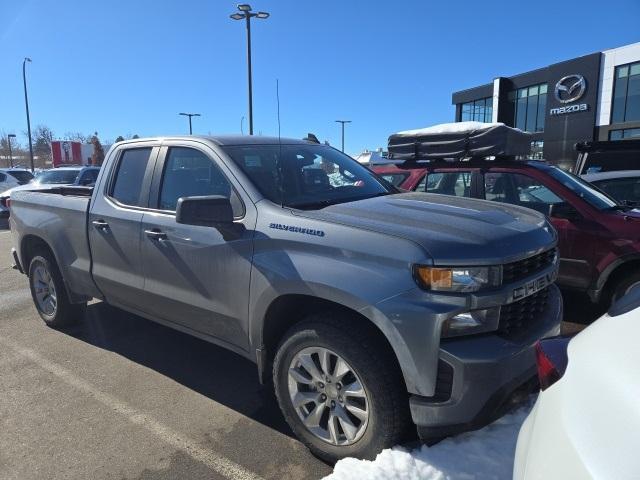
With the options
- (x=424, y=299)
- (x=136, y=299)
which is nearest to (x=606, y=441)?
(x=424, y=299)

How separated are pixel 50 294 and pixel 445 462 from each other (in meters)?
4.24

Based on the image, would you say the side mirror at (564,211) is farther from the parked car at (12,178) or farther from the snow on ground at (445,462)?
the parked car at (12,178)

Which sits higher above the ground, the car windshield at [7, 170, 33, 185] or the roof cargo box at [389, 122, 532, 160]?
the roof cargo box at [389, 122, 532, 160]

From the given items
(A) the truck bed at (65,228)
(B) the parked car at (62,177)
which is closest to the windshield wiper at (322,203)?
(A) the truck bed at (65,228)

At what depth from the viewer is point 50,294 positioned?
197 inches

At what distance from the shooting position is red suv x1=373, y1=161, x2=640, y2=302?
450 centimetres

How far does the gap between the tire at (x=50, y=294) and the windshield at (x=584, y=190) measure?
16.4ft

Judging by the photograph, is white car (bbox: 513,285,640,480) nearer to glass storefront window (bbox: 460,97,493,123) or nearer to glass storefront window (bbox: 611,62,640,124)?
glass storefront window (bbox: 611,62,640,124)

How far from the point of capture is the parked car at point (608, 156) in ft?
29.0

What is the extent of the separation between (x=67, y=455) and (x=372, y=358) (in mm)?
1972

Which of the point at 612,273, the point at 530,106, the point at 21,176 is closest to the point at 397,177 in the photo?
the point at 612,273

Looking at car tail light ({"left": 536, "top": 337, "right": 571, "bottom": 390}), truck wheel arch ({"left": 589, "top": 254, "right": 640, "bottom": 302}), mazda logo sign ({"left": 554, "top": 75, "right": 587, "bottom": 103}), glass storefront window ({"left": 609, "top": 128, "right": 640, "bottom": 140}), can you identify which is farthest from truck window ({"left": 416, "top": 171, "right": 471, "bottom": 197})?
mazda logo sign ({"left": 554, "top": 75, "right": 587, "bottom": 103})

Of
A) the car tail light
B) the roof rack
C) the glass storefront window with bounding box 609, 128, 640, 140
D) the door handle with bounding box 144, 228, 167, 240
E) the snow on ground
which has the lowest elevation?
the snow on ground

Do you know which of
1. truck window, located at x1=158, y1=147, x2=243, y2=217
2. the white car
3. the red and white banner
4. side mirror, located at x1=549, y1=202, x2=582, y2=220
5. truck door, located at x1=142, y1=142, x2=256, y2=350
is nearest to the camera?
the white car
